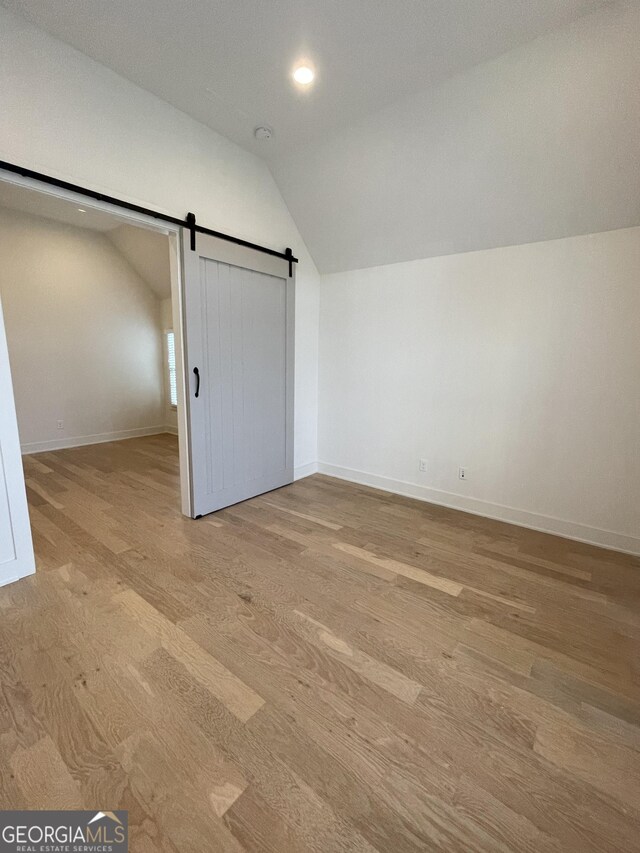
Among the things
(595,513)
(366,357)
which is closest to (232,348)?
(366,357)

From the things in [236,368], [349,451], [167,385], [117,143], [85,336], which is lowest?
[349,451]

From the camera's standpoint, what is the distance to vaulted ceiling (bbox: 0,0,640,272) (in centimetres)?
169

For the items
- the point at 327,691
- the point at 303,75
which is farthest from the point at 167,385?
the point at 327,691

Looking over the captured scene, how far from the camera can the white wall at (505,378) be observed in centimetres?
247

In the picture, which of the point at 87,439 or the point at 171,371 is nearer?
the point at 87,439

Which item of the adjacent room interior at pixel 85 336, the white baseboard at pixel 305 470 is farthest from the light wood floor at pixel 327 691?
the adjacent room interior at pixel 85 336

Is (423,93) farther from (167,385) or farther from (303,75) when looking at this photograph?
(167,385)

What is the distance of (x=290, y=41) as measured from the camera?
183cm

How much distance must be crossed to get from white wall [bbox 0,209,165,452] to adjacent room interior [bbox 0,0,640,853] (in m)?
0.85

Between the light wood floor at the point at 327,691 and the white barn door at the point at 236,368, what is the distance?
27.2 inches

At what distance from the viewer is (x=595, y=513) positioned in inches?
103

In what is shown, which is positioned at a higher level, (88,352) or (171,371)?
(88,352)

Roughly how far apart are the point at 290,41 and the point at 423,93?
0.86 meters

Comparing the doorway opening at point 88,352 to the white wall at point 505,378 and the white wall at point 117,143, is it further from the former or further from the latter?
the white wall at point 505,378
